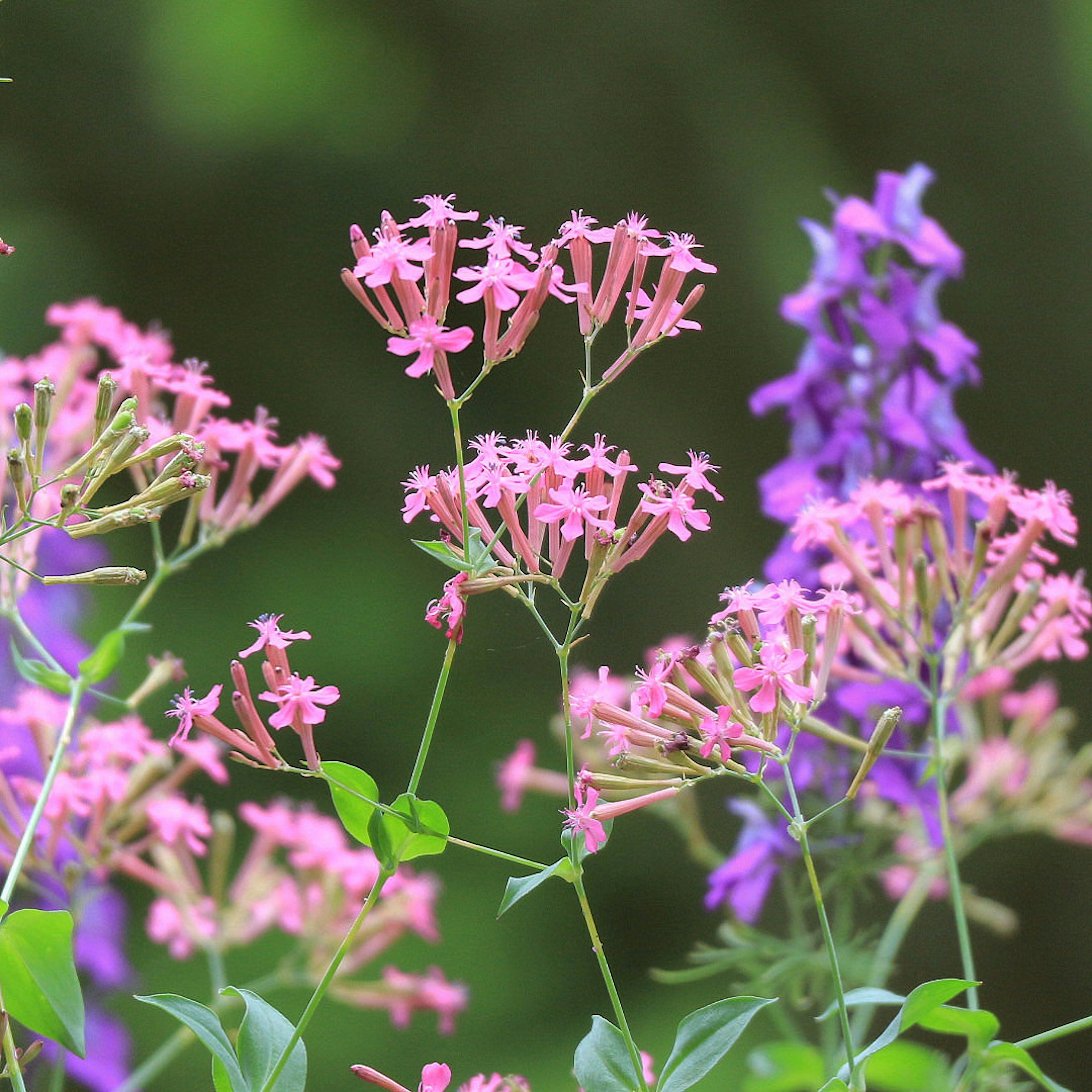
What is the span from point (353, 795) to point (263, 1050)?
6cm

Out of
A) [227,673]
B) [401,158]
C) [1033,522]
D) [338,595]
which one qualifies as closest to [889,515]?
[1033,522]

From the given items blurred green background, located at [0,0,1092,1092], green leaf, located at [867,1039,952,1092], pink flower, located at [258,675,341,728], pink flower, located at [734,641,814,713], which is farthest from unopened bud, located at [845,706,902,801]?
blurred green background, located at [0,0,1092,1092]

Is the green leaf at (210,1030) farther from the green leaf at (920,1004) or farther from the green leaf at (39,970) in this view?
the green leaf at (920,1004)

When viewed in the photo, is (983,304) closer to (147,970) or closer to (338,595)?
(338,595)

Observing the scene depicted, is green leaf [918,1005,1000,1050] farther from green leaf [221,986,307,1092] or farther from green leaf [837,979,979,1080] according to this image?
green leaf [221,986,307,1092]

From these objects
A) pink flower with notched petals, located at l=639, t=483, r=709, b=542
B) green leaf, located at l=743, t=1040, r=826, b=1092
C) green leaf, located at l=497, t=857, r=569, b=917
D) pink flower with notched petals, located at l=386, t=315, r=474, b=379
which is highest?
pink flower with notched petals, located at l=386, t=315, r=474, b=379

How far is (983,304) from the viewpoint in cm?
188

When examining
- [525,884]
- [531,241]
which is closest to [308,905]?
[525,884]

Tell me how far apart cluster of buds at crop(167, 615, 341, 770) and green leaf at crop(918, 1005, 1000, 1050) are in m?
→ 0.15

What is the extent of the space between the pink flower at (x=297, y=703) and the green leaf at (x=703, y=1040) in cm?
11

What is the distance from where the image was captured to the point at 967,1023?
0.32 meters

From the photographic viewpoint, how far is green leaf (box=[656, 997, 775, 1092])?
1.00 ft

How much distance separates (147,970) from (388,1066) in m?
0.27

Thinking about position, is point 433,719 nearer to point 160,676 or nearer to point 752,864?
point 160,676
